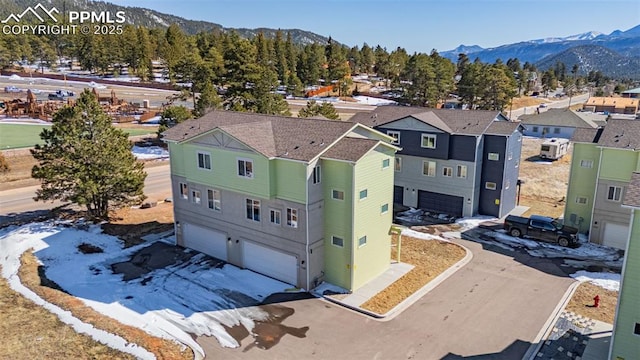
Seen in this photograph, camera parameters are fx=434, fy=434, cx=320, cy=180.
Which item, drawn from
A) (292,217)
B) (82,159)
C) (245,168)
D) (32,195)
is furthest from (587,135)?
(32,195)

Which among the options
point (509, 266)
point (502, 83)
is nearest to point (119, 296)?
point (509, 266)

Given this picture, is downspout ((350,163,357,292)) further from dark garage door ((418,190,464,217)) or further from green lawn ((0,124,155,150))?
green lawn ((0,124,155,150))

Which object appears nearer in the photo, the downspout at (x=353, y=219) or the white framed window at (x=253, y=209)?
the downspout at (x=353, y=219)

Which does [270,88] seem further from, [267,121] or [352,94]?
[352,94]

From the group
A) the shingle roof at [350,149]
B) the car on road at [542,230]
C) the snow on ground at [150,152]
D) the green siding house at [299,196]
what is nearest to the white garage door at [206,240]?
the green siding house at [299,196]

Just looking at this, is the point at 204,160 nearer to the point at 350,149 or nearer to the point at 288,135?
the point at 288,135

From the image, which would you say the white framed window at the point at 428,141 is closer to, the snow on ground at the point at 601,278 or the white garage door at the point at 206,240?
the snow on ground at the point at 601,278

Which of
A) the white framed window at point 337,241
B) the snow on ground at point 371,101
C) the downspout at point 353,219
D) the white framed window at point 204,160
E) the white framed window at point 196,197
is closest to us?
the downspout at point 353,219
